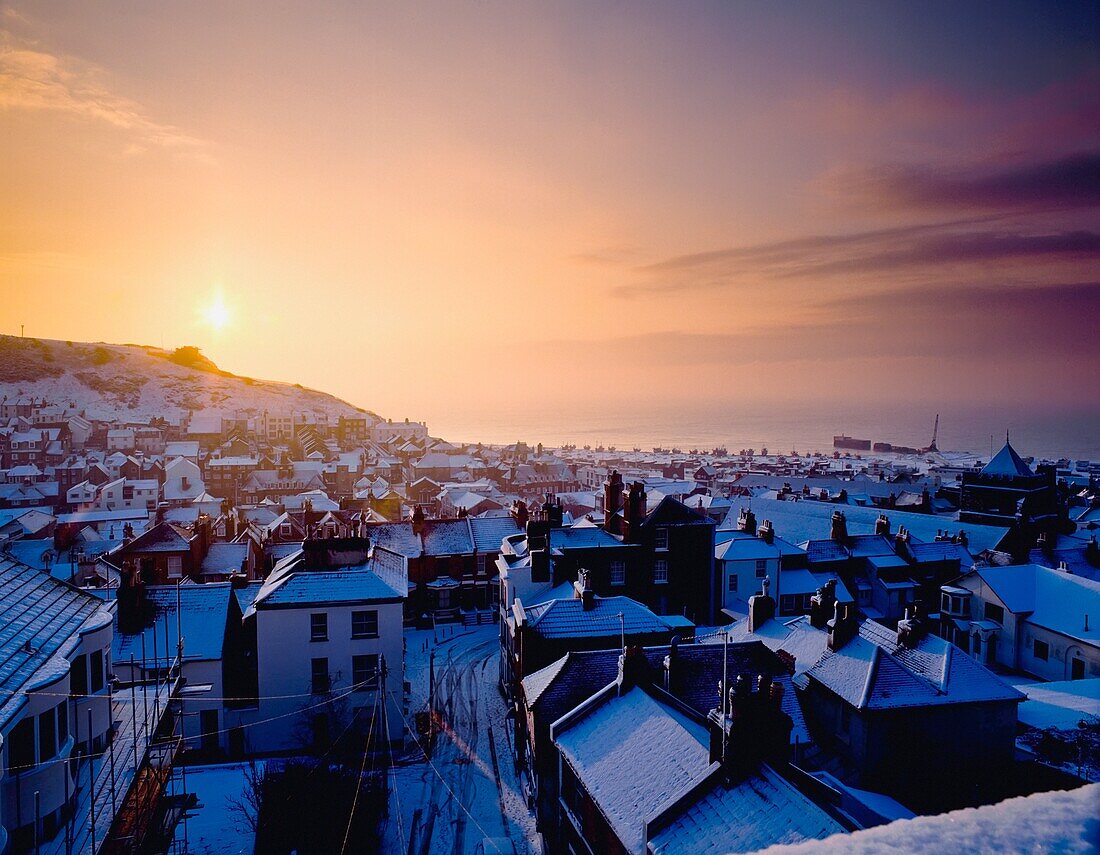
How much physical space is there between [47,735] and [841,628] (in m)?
21.4

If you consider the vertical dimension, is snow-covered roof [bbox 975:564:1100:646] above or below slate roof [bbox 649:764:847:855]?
below

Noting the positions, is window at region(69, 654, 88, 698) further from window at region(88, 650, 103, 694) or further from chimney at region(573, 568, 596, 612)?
chimney at region(573, 568, 596, 612)

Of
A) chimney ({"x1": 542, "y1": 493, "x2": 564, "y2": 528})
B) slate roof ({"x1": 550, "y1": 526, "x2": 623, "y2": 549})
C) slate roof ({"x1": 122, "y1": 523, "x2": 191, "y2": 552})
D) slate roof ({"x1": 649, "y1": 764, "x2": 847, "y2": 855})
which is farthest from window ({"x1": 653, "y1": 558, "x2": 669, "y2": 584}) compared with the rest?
slate roof ({"x1": 122, "y1": 523, "x2": 191, "y2": 552})

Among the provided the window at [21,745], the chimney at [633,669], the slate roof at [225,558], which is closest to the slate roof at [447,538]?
the slate roof at [225,558]

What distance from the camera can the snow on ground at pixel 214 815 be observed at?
19.4 metres

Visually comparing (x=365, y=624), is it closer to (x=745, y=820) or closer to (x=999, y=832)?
(x=745, y=820)

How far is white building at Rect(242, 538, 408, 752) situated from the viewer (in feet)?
84.5

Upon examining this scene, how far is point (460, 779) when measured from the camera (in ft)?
78.4

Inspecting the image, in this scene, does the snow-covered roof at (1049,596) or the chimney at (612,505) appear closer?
the snow-covered roof at (1049,596)

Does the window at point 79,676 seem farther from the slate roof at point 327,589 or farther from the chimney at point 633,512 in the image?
the chimney at point 633,512

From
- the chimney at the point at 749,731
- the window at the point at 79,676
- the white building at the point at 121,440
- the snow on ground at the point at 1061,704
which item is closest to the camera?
the chimney at the point at 749,731

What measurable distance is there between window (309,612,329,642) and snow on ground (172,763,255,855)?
15.4 feet

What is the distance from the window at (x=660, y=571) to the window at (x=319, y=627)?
1666cm

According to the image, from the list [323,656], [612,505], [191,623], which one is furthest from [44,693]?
[612,505]
